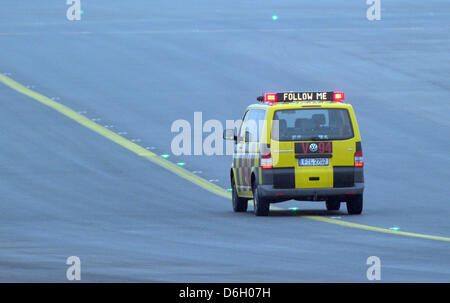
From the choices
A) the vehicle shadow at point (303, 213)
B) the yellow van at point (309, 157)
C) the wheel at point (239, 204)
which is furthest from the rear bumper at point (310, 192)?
the wheel at point (239, 204)

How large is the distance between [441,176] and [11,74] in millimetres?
19057

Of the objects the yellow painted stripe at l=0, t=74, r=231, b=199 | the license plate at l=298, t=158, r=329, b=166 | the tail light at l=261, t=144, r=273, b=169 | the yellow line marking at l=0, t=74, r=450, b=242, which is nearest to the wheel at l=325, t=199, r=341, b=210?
the yellow line marking at l=0, t=74, r=450, b=242

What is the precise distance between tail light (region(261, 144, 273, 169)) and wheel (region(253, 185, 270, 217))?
0.41 meters

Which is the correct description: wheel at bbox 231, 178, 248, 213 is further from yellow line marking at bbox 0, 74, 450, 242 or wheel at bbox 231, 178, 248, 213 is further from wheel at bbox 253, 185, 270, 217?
wheel at bbox 253, 185, 270, 217

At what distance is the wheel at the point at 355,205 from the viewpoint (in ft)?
66.7

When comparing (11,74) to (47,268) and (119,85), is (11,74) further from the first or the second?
(47,268)

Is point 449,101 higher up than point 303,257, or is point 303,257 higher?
point 449,101

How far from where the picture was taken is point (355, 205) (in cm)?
2047

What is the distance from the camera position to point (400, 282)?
12117 millimetres

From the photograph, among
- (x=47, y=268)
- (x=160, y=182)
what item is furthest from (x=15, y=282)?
(x=160, y=182)

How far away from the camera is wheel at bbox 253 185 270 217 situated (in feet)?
66.7

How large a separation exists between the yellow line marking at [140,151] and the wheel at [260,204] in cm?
70

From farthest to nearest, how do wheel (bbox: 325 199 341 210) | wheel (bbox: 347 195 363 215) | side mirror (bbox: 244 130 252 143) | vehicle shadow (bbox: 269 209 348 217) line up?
1. wheel (bbox: 325 199 341 210)
2. side mirror (bbox: 244 130 252 143)
3. vehicle shadow (bbox: 269 209 348 217)
4. wheel (bbox: 347 195 363 215)

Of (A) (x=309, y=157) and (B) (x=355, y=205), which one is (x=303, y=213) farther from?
(A) (x=309, y=157)
